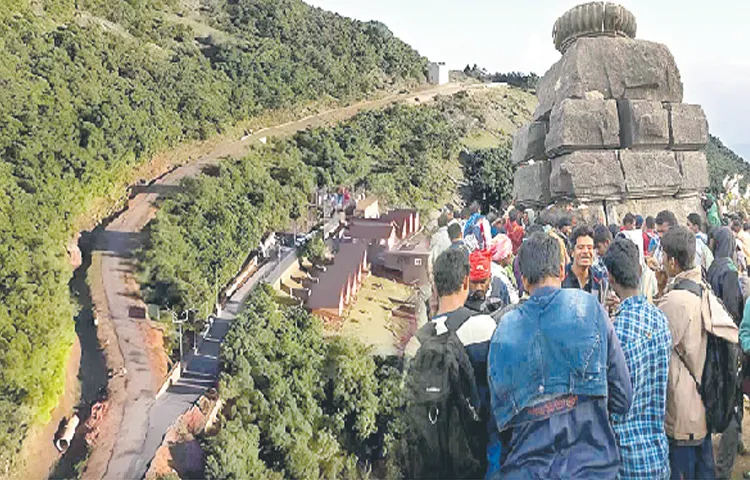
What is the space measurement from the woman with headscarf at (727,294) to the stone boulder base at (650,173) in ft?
9.49

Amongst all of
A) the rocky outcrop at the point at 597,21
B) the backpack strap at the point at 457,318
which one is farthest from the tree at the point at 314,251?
the backpack strap at the point at 457,318

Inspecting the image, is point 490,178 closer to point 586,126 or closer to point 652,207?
point 652,207

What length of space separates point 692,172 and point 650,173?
0.67 metres

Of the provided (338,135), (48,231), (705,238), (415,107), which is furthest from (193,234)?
(415,107)

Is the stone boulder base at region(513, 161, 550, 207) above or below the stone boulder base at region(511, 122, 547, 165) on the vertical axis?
below

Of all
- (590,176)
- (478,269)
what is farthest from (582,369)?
(590,176)

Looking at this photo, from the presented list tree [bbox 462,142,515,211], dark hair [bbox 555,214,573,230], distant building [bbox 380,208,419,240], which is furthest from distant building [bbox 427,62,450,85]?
dark hair [bbox 555,214,573,230]

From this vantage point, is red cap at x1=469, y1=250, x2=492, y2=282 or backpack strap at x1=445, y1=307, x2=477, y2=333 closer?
backpack strap at x1=445, y1=307, x2=477, y2=333

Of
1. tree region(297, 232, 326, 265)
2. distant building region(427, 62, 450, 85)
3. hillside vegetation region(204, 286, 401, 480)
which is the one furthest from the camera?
distant building region(427, 62, 450, 85)

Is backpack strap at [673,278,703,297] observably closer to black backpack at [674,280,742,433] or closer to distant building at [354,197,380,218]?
black backpack at [674,280,742,433]

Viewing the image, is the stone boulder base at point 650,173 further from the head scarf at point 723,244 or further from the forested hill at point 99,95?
the forested hill at point 99,95

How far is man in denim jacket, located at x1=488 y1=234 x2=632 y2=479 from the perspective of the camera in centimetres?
200

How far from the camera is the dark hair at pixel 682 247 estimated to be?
2938 mm

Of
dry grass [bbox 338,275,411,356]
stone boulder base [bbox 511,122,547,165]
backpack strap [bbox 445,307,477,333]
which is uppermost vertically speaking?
stone boulder base [bbox 511,122,547,165]
